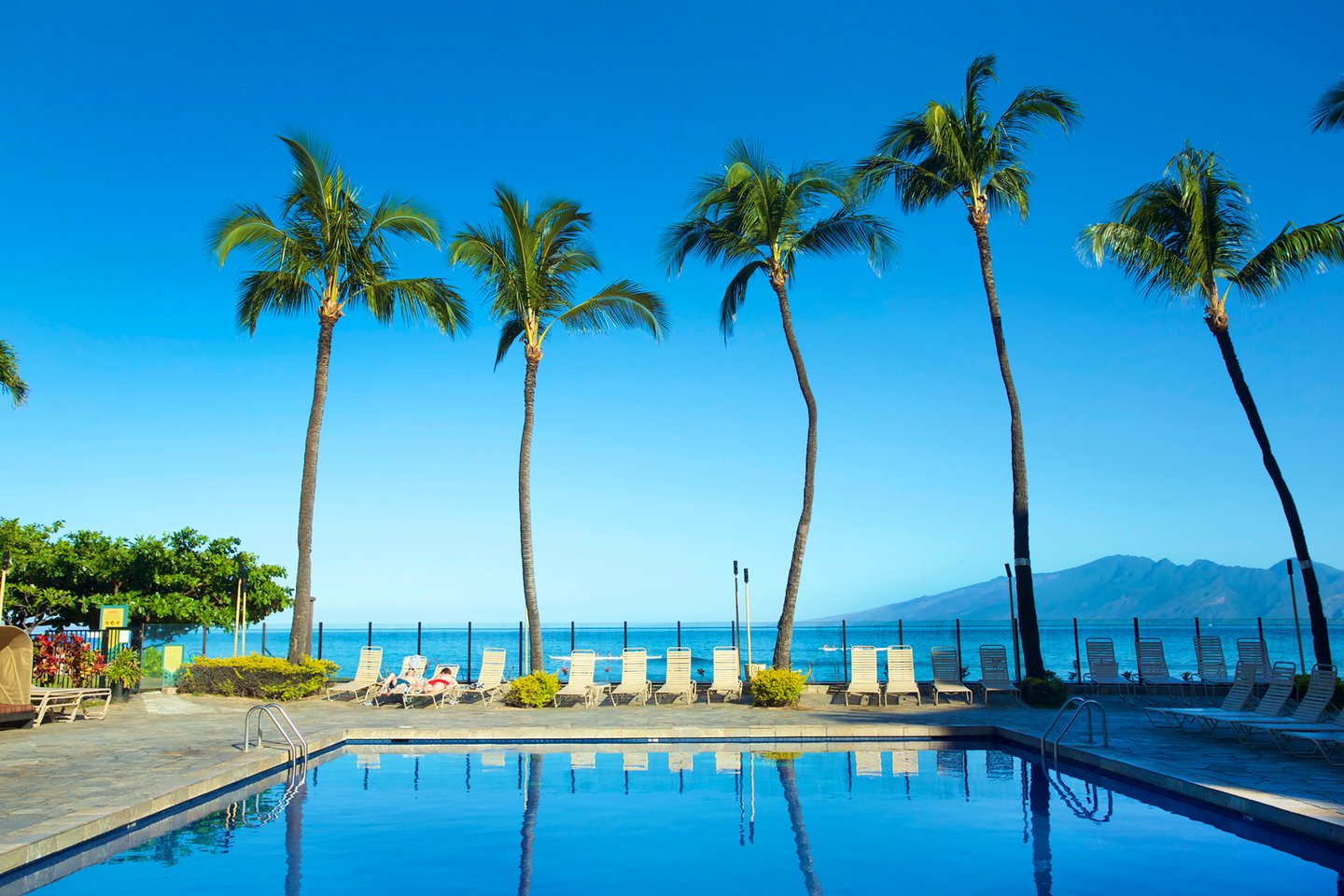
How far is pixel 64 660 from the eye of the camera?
Answer: 16.7 metres

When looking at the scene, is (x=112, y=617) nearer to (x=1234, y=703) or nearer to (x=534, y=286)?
(x=534, y=286)

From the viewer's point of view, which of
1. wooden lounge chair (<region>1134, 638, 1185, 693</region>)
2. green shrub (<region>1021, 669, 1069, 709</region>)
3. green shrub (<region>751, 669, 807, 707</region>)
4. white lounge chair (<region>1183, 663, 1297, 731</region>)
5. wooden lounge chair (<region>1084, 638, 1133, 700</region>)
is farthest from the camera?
wooden lounge chair (<region>1134, 638, 1185, 693</region>)

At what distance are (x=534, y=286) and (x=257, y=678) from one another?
8726 mm

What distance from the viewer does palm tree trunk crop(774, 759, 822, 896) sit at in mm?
6688

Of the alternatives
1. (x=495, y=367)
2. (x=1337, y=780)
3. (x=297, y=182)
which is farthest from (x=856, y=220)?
(x=1337, y=780)

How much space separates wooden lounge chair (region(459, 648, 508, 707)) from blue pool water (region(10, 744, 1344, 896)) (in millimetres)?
6418

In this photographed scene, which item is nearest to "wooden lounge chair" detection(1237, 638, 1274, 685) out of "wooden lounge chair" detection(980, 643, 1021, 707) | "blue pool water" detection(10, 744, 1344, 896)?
"wooden lounge chair" detection(980, 643, 1021, 707)

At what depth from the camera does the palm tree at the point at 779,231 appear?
18.0 m

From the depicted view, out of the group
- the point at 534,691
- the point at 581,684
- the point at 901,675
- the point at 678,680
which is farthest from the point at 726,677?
the point at 534,691

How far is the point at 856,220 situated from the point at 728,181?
8.16 ft

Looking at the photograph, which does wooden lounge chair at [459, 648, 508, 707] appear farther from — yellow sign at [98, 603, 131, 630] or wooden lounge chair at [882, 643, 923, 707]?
wooden lounge chair at [882, 643, 923, 707]

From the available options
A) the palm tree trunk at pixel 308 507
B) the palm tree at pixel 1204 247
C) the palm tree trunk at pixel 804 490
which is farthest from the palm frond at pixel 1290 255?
the palm tree trunk at pixel 308 507

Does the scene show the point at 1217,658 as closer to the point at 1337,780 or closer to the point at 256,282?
the point at 1337,780

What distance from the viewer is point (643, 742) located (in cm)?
1323
